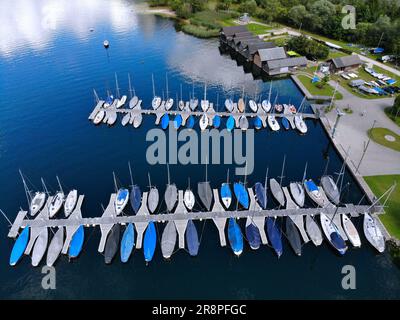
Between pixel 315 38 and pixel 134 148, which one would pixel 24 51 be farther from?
pixel 315 38

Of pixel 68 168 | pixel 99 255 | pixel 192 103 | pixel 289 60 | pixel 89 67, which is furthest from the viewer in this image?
pixel 89 67

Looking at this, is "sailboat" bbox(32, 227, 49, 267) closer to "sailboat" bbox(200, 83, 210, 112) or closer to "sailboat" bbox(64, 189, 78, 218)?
"sailboat" bbox(64, 189, 78, 218)

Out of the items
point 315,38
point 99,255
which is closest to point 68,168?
point 99,255

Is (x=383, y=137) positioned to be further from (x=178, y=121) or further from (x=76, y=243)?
A: (x=76, y=243)

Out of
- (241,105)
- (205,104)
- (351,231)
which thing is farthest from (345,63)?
(351,231)

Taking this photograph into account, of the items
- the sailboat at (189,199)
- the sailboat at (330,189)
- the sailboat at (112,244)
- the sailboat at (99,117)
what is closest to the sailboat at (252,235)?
the sailboat at (189,199)

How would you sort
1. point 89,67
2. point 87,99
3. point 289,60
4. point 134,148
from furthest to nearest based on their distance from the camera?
point 89,67
point 289,60
point 87,99
point 134,148

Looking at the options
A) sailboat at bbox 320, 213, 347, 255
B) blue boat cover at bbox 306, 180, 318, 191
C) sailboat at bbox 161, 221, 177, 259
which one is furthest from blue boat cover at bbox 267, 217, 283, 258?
sailboat at bbox 161, 221, 177, 259
